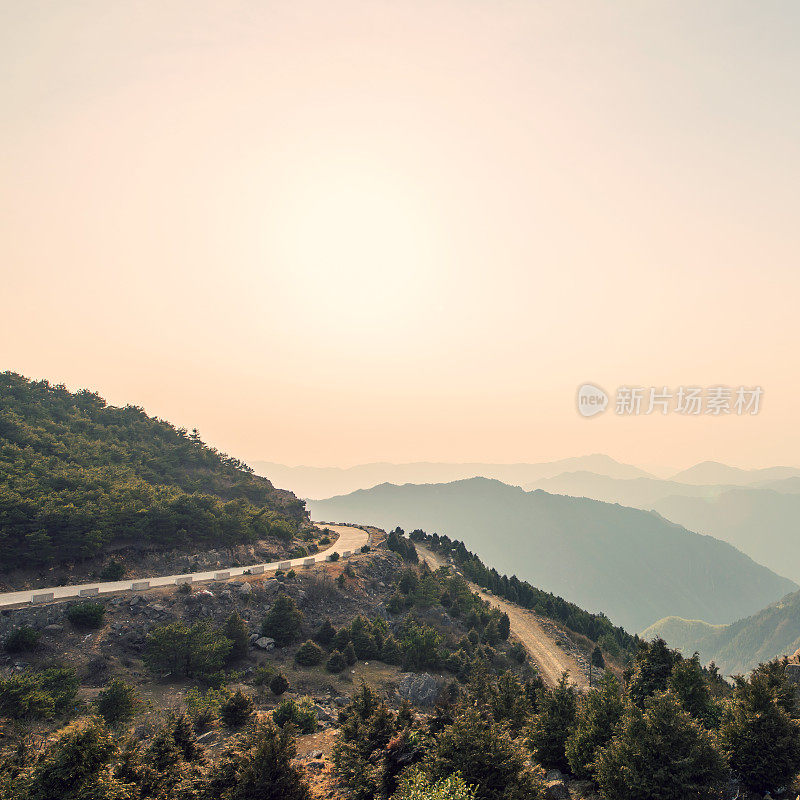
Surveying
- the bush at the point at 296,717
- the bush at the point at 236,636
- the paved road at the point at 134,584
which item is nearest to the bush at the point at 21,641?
the paved road at the point at 134,584

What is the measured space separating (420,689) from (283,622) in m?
Answer: 16.5

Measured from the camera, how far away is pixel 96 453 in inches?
3157

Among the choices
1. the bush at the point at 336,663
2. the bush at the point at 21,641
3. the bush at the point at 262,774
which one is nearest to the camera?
the bush at the point at 262,774

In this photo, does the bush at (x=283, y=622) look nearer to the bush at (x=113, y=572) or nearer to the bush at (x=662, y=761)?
the bush at (x=113, y=572)

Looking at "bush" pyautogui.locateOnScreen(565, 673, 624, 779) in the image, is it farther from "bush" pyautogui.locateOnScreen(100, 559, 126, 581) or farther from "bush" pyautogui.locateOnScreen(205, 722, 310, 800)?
"bush" pyautogui.locateOnScreen(100, 559, 126, 581)

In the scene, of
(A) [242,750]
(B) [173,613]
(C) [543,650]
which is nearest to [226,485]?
(B) [173,613]

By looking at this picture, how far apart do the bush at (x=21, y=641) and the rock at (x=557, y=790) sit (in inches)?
1675

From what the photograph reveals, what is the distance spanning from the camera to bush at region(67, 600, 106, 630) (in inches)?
1655

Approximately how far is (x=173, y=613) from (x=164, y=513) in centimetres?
1938

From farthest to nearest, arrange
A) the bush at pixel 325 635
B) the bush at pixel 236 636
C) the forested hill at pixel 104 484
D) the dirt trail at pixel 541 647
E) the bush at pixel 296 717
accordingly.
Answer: the dirt trail at pixel 541 647 < the forested hill at pixel 104 484 < the bush at pixel 325 635 < the bush at pixel 236 636 < the bush at pixel 296 717

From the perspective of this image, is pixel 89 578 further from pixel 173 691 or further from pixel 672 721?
pixel 672 721

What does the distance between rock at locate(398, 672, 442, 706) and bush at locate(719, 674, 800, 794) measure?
92.2ft

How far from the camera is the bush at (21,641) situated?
37750 mm

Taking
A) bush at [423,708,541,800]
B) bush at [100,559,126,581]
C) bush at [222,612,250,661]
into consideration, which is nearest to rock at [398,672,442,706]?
bush at [222,612,250,661]
